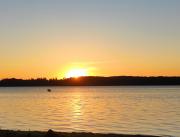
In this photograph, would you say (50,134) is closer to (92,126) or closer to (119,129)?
(119,129)

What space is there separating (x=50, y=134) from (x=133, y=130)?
52.6 ft

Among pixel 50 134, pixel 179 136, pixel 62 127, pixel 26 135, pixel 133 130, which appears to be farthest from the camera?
pixel 62 127

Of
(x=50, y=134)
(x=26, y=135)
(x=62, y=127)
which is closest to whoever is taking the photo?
(x=50, y=134)

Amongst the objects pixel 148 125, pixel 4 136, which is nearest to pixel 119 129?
pixel 148 125

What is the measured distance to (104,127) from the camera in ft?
129

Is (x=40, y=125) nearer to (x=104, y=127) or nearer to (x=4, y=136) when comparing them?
(x=104, y=127)

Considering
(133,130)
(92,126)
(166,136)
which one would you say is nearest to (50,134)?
(166,136)

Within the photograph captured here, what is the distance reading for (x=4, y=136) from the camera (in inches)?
904

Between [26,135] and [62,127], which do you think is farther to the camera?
[62,127]

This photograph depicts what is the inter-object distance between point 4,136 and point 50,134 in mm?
A: 2739

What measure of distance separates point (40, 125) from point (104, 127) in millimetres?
5758

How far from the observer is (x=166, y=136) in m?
31.6

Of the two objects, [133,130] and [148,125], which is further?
[148,125]

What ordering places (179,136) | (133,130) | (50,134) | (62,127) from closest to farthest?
(50,134), (179,136), (133,130), (62,127)
